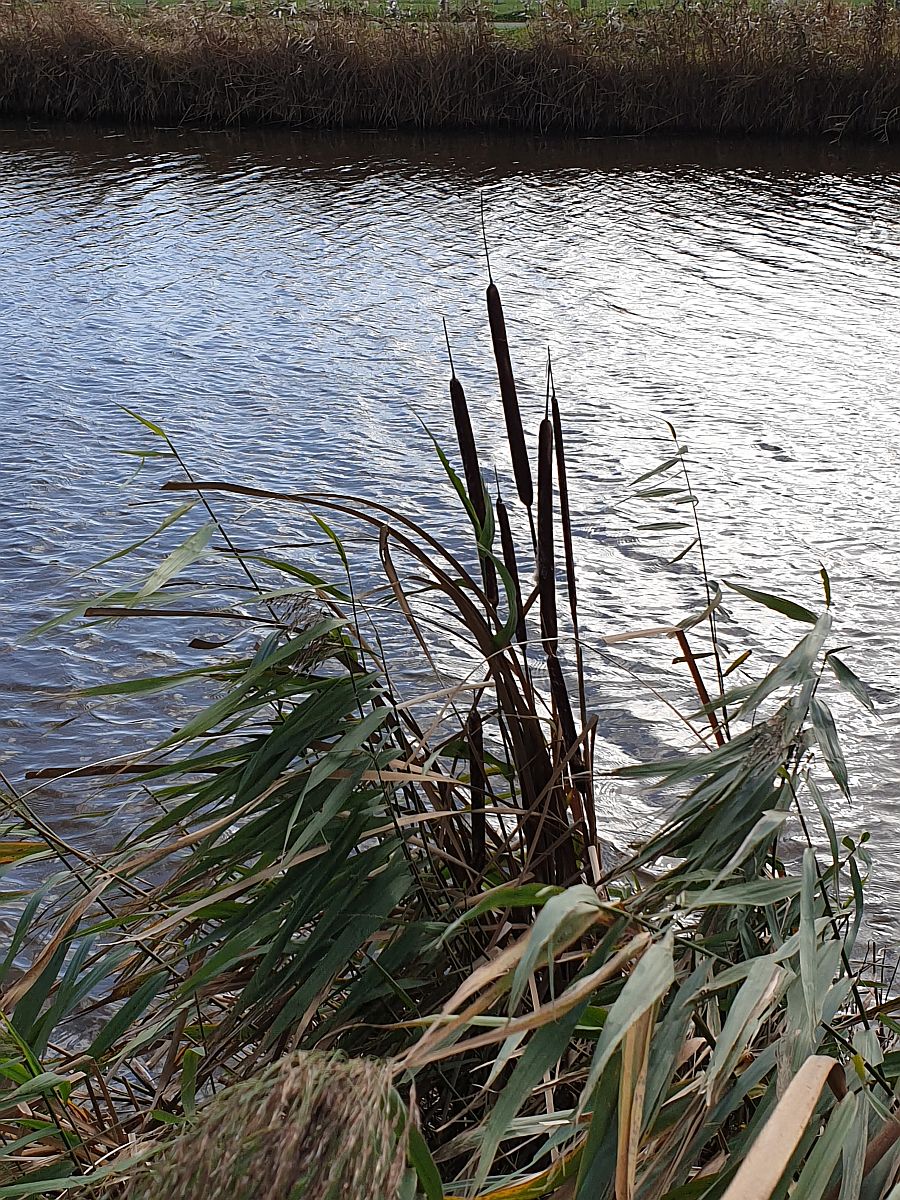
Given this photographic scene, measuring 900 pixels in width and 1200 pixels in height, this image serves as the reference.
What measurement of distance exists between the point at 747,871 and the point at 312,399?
438cm

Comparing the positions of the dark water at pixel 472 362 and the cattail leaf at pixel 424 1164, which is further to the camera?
the dark water at pixel 472 362

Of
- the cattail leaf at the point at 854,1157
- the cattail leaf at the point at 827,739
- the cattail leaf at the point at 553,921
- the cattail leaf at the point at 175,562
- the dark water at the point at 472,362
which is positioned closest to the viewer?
the cattail leaf at the point at 553,921

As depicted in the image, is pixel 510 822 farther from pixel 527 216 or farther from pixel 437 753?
pixel 527 216

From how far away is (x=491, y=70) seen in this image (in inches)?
426

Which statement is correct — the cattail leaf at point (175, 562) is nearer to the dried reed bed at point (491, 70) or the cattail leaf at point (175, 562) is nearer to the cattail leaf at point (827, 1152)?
the cattail leaf at point (827, 1152)

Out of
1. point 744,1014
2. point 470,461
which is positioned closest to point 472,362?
point 470,461

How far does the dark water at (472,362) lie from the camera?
3.38m

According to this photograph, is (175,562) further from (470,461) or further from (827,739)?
(827,739)

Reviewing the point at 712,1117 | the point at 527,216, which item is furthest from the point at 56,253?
the point at 712,1117

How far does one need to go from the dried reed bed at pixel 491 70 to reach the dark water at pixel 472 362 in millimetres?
572

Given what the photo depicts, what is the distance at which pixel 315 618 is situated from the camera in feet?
4.10

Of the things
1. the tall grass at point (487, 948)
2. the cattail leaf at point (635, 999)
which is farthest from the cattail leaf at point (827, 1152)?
the cattail leaf at point (635, 999)

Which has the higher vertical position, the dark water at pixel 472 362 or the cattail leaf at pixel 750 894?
the cattail leaf at pixel 750 894

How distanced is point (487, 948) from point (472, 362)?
15.2 ft
